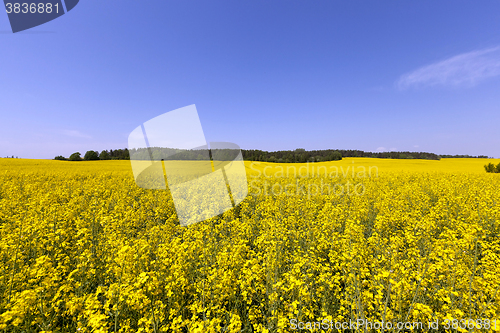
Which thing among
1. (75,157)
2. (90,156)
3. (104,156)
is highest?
(104,156)

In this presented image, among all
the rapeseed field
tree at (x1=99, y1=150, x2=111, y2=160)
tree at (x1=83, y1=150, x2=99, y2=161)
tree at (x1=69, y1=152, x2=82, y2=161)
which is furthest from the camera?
tree at (x1=99, y1=150, x2=111, y2=160)

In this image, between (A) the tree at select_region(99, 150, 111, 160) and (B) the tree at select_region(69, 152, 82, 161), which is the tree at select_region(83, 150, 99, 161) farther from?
(A) the tree at select_region(99, 150, 111, 160)

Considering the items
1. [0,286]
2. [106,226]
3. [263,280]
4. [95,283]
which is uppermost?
[106,226]

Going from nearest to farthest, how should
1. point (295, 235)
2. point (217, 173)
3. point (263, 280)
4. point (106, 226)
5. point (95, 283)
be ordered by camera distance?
point (263, 280) < point (95, 283) < point (106, 226) < point (295, 235) < point (217, 173)

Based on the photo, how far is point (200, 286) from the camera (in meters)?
3.38

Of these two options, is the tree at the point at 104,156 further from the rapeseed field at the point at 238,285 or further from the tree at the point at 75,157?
the rapeseed field at the point at 238,285

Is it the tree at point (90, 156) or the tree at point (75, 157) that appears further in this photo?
the tree at point (90, 156)

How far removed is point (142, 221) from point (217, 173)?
9828 millimetres

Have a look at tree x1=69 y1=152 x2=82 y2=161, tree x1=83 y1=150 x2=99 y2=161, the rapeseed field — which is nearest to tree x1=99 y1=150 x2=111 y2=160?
A: tree x1=83 y1=150 x2=99 y2=161

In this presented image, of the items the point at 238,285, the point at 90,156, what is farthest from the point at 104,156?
the point at 238,285

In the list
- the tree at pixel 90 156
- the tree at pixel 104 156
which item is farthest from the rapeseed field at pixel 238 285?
the tree at pixel 104 156

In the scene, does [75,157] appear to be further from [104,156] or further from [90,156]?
[104,156]

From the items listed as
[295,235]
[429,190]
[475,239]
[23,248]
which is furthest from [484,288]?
[429,190]

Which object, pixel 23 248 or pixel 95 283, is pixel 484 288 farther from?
pixel 23 248
